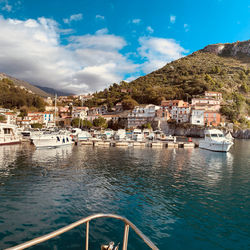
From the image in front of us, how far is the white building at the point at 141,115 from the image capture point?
302 feet

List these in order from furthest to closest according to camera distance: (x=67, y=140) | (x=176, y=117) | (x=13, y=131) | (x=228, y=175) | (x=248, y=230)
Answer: (x=176, y=117) → (x=13, y=131) → (x=67, y=140) → (x=228, y=175) → (x=248, y=230)

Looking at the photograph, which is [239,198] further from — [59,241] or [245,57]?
[245,57]

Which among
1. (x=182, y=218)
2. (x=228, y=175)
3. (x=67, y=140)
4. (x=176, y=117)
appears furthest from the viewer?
(x=176, y=117)

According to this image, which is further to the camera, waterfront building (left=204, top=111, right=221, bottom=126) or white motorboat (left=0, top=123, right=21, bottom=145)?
waterfront building (left=204, top=111, right=221, bottom=126)

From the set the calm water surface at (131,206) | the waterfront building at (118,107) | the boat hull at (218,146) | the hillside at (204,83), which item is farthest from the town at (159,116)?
the calm water surface at (131,206)

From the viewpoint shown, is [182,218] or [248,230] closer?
[248,230]

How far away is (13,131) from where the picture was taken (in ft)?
147

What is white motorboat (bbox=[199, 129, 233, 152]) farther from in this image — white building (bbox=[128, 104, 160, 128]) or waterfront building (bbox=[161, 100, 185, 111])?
white building (bbox=[128, 104, 160, 128])

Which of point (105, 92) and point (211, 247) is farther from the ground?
point (105, 92)

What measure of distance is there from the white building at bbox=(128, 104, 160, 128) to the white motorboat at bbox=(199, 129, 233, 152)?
52.6m

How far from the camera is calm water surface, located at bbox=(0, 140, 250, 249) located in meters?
7.49

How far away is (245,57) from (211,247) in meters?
201

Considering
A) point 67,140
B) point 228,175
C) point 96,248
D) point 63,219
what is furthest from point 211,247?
point 67,140

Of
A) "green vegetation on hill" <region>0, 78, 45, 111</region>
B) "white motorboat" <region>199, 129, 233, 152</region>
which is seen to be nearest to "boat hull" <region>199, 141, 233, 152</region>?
"white motorboat" <region>199, 129, 233, 152</region>
